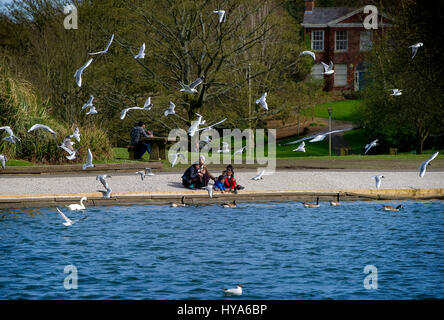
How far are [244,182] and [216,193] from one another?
2.38 meters

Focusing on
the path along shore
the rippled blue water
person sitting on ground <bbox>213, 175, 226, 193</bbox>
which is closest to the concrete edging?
the path along shore

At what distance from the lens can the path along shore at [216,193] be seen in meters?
20.1

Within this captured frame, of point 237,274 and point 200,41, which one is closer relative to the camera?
point 237,274

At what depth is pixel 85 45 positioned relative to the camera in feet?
130

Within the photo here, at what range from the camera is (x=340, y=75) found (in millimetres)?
74438

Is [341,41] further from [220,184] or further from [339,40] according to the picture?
[220,184]

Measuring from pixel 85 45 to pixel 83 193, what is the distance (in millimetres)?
20582

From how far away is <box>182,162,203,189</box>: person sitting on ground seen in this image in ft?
71.6

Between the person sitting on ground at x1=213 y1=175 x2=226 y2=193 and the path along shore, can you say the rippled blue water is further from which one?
the person sitting on ground at x1=213 y1=175 x2=226 y2=193

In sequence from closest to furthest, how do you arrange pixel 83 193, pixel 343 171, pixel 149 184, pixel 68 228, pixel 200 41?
pixel 68 228, pixel 83 193, pixel 149 184, pixel 343 171, pixel 200 41

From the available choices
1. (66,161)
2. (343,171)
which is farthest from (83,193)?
(343,171)

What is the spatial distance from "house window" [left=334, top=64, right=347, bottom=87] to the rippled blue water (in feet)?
176
